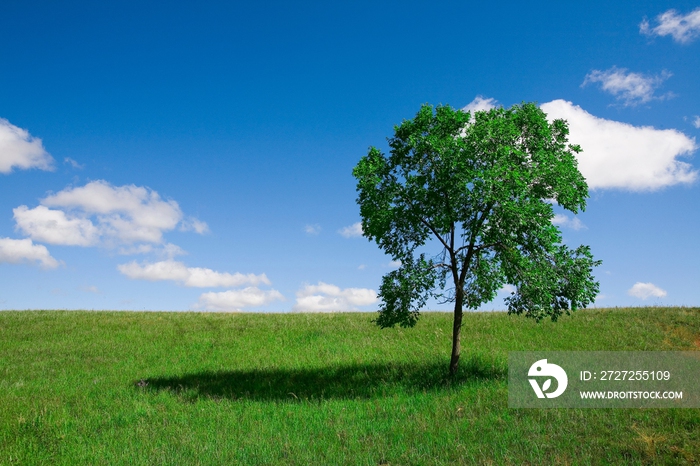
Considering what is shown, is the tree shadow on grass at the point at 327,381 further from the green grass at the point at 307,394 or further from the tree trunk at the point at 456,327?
the tree trunk at the point at 456,327

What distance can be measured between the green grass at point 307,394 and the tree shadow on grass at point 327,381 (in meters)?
0.09

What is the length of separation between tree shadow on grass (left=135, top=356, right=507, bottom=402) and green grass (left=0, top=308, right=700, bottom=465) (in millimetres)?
93

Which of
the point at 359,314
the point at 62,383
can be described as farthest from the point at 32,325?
the point at 359,314

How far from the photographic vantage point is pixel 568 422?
13.2 m

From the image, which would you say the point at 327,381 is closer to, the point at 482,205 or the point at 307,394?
the point at 307,394

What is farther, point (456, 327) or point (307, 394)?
point (456, 327)

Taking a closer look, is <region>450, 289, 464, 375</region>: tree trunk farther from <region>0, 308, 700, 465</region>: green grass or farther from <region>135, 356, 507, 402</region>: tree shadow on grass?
<region>0, 308, 700, 465</region>: green grass

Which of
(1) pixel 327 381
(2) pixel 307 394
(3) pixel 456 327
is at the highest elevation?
(3) pixel 456 327

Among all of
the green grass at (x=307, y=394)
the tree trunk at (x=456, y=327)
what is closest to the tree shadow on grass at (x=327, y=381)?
the green grass at (x=307, y=394)

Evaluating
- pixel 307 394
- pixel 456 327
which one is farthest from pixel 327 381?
pixel 456 327

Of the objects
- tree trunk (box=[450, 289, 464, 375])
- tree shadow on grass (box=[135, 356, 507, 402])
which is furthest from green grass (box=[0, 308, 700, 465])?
tree trunk (box=[450, 289, 464, 375])

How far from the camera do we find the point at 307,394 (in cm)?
1920

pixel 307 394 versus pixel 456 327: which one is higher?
pixel 456 327

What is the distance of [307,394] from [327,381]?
6.35 ft
